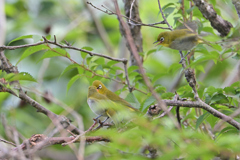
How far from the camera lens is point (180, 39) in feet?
9.44

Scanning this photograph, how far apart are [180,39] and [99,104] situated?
3.30 feet

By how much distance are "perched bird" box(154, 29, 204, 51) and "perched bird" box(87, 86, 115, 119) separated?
859 millimetres

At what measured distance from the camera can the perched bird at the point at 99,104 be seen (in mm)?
2385

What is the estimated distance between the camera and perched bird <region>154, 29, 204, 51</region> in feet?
9.16

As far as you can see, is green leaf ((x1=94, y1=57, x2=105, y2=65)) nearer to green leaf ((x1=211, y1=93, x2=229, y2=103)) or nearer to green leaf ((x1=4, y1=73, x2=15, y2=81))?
green leaf ((x1=4, y1=73, x2=15, y2=81))

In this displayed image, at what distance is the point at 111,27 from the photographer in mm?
7059

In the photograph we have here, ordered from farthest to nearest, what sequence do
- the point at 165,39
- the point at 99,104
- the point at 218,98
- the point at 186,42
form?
the point at 165,39 → the point at 186,42 → the point at 99,104 → the point at 218,98

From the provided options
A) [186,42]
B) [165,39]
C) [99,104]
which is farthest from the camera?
[165,39]

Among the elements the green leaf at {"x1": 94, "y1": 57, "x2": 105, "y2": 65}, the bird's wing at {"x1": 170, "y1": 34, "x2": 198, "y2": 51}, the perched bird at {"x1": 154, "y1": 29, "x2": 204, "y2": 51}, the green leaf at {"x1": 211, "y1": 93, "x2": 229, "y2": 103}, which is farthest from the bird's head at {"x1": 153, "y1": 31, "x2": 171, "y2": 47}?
the green leaf at {"x1": 211, "y1": 93, "x2": 229, "y2": 103}

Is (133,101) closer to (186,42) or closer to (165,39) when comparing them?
(186,42)

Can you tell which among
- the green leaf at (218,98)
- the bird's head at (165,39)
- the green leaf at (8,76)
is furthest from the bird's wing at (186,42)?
the green leaf at (8,76)

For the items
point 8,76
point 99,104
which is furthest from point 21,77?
point 99,104

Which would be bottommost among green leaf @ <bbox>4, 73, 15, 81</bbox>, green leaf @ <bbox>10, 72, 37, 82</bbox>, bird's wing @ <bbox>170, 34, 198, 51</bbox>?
bird's wing @ <bbox>170, 34, 198, 51</bbox>

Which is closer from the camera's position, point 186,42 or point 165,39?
point 186,42
